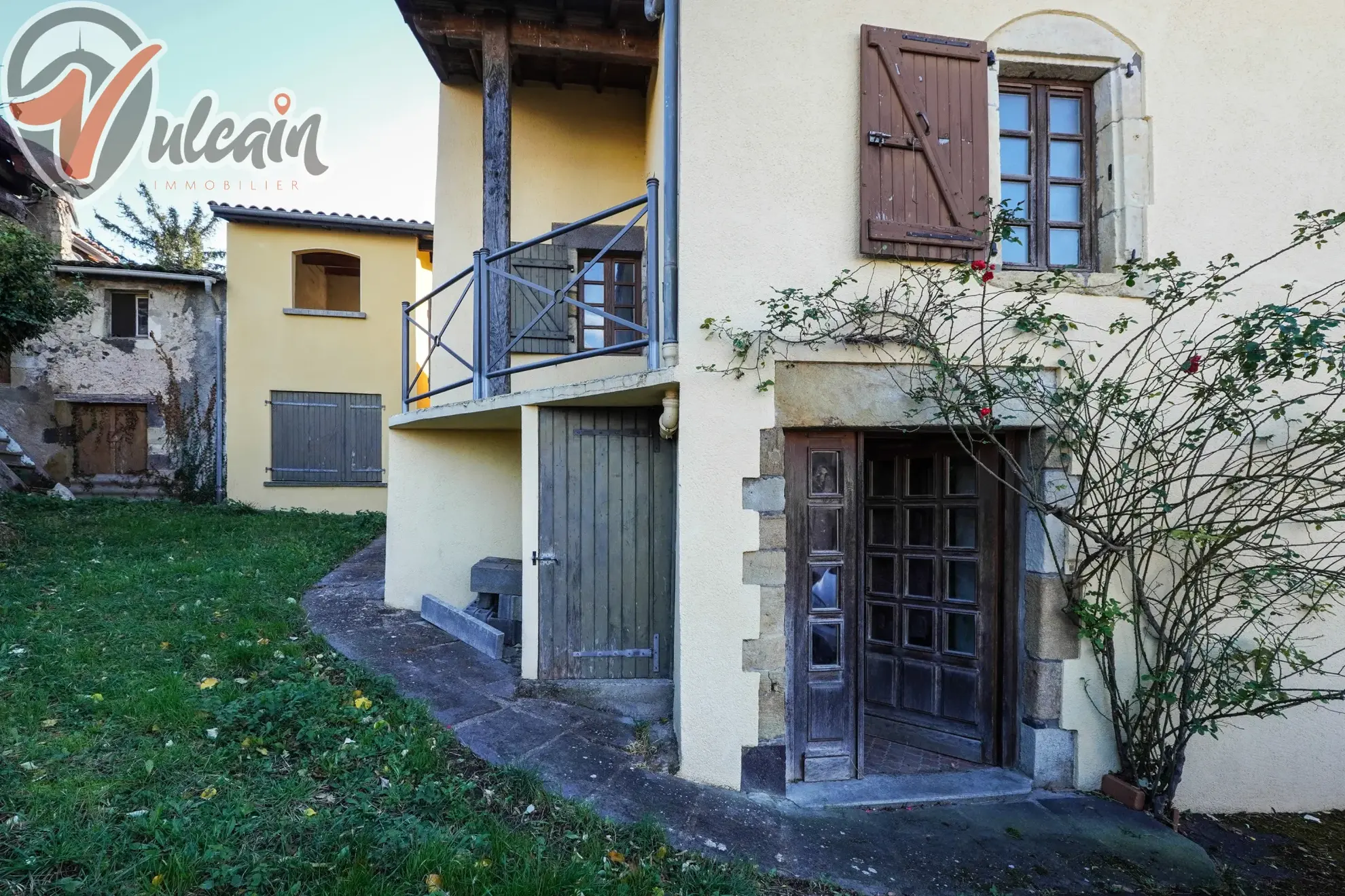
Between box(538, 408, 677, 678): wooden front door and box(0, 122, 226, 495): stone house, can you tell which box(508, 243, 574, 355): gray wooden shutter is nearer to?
box(538, 408, 677, 678): wooden front door

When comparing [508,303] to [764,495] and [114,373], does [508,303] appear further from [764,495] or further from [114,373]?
[114,373]

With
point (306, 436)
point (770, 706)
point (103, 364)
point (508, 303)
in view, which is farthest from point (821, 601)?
point (103, 364)

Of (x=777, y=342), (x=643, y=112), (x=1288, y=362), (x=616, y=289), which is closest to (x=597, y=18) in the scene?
(x=643, y=112)

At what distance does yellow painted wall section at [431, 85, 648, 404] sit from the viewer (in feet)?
20.0

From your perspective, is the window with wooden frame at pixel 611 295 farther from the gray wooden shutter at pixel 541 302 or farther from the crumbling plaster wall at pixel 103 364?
the crumbling plaster wall at pixel 103 364

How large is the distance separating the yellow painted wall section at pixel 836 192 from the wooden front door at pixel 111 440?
39.1 ft

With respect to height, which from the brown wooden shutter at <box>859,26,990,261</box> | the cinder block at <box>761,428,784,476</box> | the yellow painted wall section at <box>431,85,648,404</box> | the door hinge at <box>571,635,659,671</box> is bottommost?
the door hinge at <box>571,635,659,671</box>

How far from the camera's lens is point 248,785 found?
9.36 feet

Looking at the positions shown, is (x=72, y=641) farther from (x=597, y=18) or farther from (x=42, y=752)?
(x=597, y=18)

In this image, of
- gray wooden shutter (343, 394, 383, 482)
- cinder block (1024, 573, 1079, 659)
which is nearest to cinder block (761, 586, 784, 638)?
cinder block (1024, 573, 1079, 659)

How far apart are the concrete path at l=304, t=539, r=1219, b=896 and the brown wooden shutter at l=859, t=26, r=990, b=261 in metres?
3.00

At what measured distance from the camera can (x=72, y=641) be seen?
4.29 metres

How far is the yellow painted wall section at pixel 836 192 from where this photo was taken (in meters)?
3.47

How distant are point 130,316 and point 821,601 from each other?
12.9 metres
